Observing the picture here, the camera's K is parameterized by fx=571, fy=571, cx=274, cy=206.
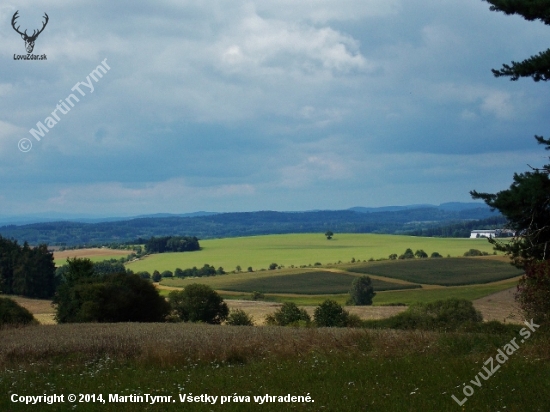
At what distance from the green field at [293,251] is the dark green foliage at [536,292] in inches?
3683

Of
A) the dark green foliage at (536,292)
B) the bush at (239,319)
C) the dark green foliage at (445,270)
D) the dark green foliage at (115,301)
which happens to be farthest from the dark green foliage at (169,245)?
the dark green foliage at (536,292)

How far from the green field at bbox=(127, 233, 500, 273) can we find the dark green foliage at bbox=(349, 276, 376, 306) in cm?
4145

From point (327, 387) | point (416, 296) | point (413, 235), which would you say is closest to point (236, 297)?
point (416, 296)

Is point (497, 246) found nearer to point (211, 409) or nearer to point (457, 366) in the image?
point (457, 366)

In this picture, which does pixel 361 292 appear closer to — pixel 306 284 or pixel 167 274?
pixel 306 284

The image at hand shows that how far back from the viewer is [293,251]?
14900 centimetres

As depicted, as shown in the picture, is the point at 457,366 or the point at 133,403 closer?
the point at 133,403

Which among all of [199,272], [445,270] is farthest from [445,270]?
[199,272]

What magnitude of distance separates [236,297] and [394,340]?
2422 inches

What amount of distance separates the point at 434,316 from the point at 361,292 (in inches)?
1548

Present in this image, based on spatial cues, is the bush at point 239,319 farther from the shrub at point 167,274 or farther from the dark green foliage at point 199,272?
the dark green foliage at point 199,272

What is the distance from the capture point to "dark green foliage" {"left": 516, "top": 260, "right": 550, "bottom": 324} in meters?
11.9

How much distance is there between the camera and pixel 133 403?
9.50 metres

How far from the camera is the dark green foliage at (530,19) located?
13.9 meters
